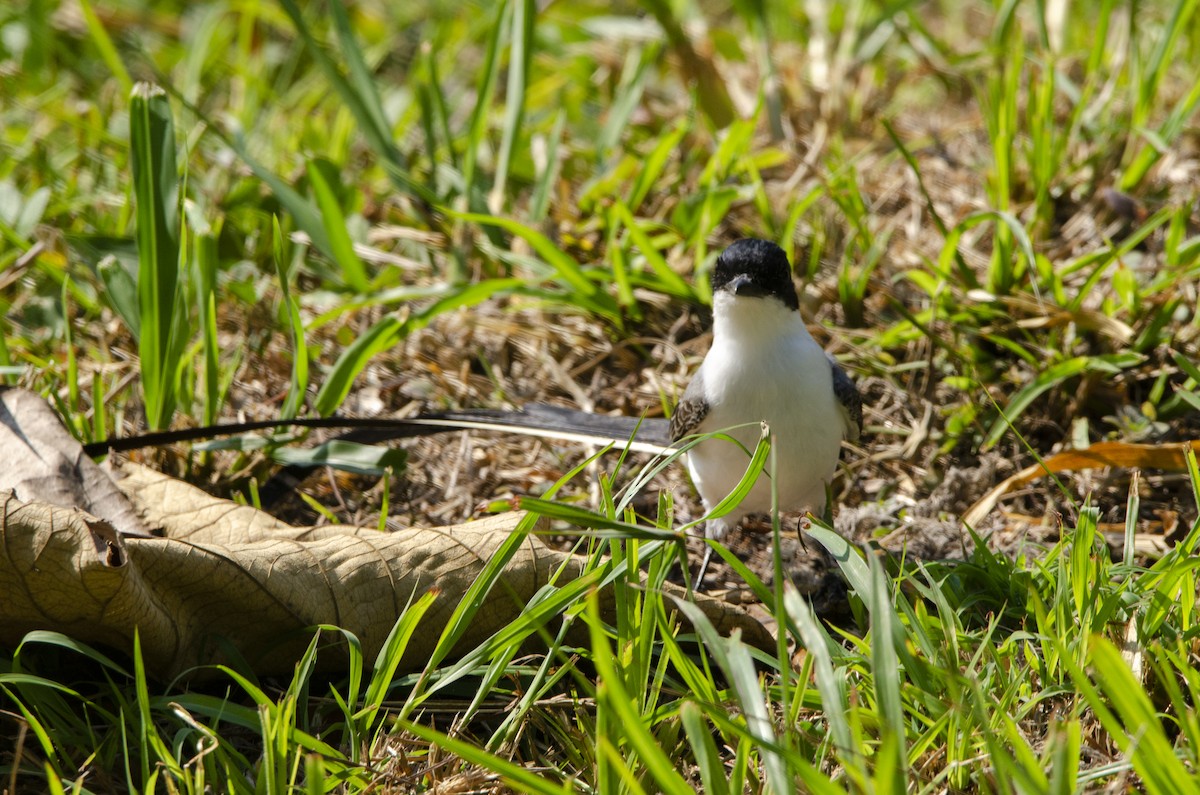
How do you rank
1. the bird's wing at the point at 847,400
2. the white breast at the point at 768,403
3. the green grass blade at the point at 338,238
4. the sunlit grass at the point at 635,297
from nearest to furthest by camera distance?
the sunlit grass at the point at 635,297, the white breast at the point at 768,403, the bird's wing at the point at 847,400, the green grass blade at the point at 338,238

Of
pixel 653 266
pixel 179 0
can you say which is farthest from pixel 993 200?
pixel 179 0

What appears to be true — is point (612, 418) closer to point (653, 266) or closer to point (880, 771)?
point (653, 266)

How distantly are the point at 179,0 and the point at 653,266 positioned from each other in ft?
15.4

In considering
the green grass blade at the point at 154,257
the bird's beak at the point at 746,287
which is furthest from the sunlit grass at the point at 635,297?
the bird's beak at the point at 746,287

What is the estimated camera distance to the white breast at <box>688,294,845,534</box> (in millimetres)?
3500

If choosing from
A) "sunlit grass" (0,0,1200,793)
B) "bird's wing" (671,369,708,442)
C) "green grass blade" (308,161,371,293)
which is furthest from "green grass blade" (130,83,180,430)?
"bird's wing" (671,369,708,442)

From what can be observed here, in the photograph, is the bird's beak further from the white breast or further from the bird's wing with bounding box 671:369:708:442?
the bird's wing with bounding box 671:369:708:442

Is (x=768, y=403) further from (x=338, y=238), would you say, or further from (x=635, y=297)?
(x=338, y=238)

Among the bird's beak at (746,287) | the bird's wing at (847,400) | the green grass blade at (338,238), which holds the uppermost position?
the green grass blade at (338,238)

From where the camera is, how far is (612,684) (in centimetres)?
192

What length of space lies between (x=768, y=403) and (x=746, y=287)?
1.17 ft

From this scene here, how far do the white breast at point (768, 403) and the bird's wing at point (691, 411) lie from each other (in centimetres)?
2

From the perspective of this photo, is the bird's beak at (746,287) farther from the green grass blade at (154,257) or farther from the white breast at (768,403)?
the green grass blade at (154,257)

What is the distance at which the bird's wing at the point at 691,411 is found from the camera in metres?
3.60
